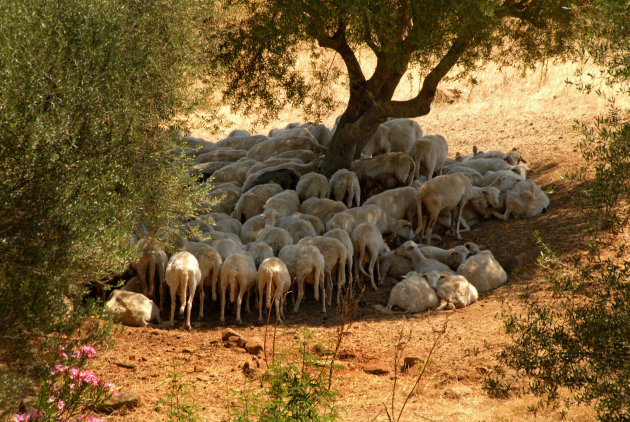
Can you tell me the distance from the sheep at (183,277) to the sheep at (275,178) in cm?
549

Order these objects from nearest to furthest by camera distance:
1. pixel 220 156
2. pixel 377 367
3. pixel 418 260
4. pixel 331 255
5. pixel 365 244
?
1. pixel 377 367
2. pixel 331 255
3. pixel 365 244
4. pixel 418 260
5. pixel 220 156

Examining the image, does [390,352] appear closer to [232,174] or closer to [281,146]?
[232,174]

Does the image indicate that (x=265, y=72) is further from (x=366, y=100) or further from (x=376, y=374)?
(x=376, y=374)

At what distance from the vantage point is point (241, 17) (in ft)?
50.2

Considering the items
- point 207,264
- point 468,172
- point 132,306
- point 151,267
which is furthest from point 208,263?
point 468,172

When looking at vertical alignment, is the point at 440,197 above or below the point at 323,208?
above

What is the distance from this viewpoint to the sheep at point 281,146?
1870 centimetres

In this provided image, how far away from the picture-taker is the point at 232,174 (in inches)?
687

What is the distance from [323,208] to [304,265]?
134 inches

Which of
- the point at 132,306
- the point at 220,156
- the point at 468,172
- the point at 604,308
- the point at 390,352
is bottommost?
the point at 390,352

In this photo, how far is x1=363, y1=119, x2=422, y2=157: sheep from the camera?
684 inches

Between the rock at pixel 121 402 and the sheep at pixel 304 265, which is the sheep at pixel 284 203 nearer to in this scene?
the sheep at pixel 304 265

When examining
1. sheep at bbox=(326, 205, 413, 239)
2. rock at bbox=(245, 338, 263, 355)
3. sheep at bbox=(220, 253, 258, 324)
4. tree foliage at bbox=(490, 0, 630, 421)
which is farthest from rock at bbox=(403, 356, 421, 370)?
sheep at bbox=(326, 205, 413, 239)

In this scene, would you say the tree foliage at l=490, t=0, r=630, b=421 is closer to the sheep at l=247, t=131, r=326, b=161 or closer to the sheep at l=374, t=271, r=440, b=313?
the sheep at l=374, t=271, r=440, b=313
